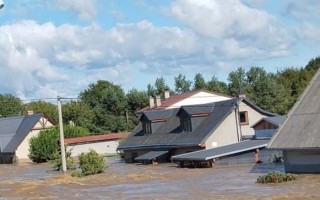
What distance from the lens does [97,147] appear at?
86.4 meters

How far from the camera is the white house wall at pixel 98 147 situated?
8500 centimetres

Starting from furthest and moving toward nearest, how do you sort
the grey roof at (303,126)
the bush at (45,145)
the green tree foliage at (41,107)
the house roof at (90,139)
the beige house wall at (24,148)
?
1. the green tree foliage at (41,107)
2. the beige house wall at (24,148)
3. the house roof at (90,139)
4. the bush at (45,145)
5. the grey roof at (303,126)

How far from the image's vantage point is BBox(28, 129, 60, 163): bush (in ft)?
260

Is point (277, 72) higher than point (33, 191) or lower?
higher

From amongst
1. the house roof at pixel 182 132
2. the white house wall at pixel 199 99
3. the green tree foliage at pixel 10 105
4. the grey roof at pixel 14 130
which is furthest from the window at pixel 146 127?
the green tree foliage at pixel 10 105

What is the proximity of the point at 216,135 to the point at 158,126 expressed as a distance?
1060cm

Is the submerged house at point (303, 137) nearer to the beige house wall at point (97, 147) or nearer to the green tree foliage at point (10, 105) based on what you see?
the beige house wall at point (97, 147)

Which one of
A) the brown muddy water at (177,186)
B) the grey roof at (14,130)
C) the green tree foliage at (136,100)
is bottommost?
the brown muddy water at (177,186)

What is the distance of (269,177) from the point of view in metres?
32.5

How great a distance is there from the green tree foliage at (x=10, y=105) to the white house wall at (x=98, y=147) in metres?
57.0

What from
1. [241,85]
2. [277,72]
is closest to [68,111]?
[241,85]

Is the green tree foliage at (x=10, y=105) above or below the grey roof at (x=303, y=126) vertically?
above

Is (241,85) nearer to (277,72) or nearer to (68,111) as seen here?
(277,72)

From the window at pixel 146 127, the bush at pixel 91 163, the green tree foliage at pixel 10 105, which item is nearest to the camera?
the bush at pixel 91 163
